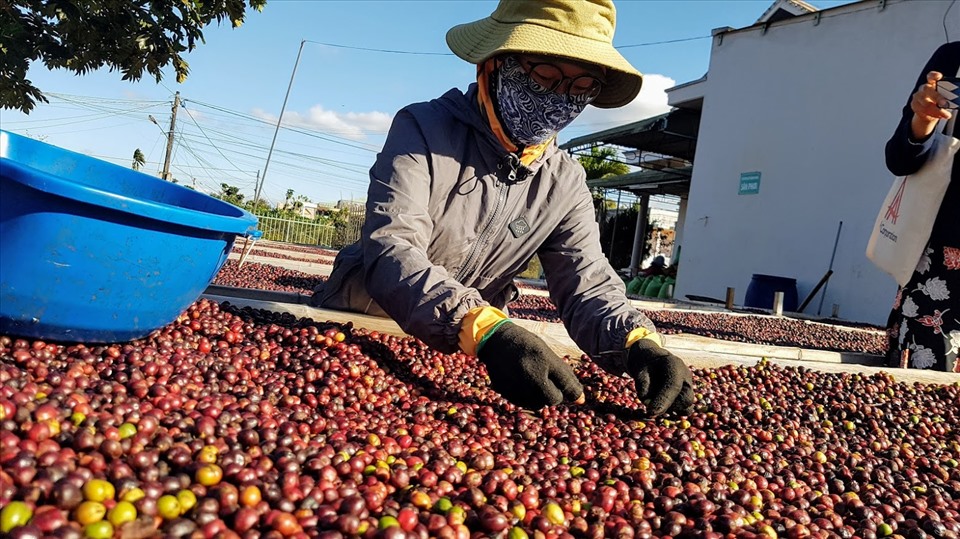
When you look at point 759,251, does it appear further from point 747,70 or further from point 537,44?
point 537,44

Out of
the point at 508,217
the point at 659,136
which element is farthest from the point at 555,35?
the point at 659,136

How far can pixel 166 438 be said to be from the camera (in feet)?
4.74

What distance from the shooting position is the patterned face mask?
2.58 meters

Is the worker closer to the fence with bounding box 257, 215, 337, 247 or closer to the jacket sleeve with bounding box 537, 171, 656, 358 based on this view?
the jacket sleeve with bounding box 537, 171, 656, 358

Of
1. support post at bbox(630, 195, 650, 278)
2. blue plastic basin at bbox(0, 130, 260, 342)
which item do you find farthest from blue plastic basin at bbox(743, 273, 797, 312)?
blue plastic basin at bbox(0, 130, 260, 342)

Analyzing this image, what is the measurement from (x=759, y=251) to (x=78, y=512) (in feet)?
46.8

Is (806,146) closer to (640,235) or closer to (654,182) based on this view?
(654,182)

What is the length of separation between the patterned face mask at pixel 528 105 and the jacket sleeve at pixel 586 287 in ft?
1.64

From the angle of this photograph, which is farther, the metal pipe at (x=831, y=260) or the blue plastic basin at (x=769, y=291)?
the metal pipe at (x=831, y=260)

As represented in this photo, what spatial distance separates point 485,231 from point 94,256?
1606mm

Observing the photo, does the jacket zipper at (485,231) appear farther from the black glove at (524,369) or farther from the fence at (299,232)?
the fence at (299,232)

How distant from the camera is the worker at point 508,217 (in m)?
2.17

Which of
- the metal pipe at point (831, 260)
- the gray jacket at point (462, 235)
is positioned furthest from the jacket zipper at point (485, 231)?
the metal pipe at point (831, 260)

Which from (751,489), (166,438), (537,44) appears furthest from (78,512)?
(537,44)
